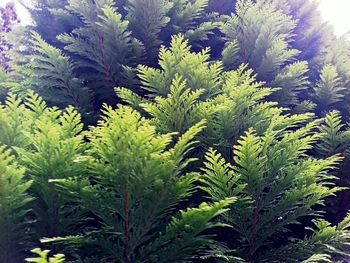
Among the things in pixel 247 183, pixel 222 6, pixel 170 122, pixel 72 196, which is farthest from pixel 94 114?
pixel 222 6

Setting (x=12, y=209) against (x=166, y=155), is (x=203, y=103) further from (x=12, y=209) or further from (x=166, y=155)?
(x=12, y=209)

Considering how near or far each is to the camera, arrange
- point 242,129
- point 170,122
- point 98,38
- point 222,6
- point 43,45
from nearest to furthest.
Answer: point 170,122 < point 242,129 < point 43,45 < point 98,38 < point 222,6

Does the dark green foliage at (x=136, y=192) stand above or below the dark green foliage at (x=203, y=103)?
below

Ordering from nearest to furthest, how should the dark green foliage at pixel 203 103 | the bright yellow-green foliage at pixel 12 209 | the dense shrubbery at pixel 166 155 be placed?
the bright yellow-green foliage at pixel 12 209, the dense shrubbery at pixel 166 155, the dark green foliage at pixel 203 103

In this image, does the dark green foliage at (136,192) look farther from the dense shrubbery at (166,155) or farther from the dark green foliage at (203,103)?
the dark green foliage at (203,103)

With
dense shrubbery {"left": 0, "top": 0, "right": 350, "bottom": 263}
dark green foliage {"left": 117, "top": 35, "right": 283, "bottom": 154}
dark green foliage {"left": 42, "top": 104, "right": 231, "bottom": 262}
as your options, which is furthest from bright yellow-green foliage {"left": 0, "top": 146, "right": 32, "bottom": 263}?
dark green foliage {"left": 117, "top": 35, "right": 283, "bottom": 154}

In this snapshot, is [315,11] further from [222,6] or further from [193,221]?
[193,221]

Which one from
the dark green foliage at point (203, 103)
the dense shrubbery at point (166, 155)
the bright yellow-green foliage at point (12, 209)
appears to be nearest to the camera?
the bright yellow-green foliage at point (12, 209)

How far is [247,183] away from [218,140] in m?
0.54

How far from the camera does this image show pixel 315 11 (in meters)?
5.11

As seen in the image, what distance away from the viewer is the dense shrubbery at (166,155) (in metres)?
2.28

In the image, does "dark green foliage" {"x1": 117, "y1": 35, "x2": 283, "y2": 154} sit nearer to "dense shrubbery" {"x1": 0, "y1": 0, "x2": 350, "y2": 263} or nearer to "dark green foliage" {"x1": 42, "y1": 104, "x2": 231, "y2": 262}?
"dense shrubbery" {"x1": 0, "y1": 0, "x2": 350, "y2": 263}

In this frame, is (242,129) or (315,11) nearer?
(242,129)

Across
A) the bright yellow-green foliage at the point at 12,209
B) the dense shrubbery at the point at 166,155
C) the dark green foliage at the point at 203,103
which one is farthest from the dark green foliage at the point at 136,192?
the dark green foliage at the point at 203,103
